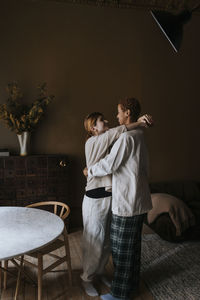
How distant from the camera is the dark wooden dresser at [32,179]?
356 cm

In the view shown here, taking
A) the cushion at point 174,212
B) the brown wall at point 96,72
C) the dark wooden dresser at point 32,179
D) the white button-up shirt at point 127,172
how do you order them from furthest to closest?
the brown wall at point 96,72, the dark wooden dresser at point 32,179, the cushion at point 174,212, the white button-up shirt at point 127,172

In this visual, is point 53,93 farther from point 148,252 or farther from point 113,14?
point 148,252

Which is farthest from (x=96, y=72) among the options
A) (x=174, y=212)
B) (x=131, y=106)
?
(x=174, y=212)

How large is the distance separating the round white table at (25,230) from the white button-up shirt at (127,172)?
51cm

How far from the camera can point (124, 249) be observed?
2.27m

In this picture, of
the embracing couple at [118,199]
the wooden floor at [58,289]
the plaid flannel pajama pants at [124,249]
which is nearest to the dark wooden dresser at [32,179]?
the wooden floor at [58,289]

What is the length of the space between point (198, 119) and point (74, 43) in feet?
8.02

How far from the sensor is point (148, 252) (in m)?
3.25

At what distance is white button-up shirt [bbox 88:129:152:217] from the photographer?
2.20 meters

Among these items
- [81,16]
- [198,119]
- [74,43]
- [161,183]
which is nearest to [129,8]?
[81,16]

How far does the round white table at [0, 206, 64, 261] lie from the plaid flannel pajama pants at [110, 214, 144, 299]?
49cm

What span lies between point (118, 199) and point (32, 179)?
1.76 m

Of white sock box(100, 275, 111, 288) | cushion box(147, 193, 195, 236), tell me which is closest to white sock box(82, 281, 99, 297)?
white sock box(100, 275, 111, 288)

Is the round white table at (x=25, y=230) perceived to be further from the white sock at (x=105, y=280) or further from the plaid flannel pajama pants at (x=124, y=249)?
the white sock at (x=105, y=280)
